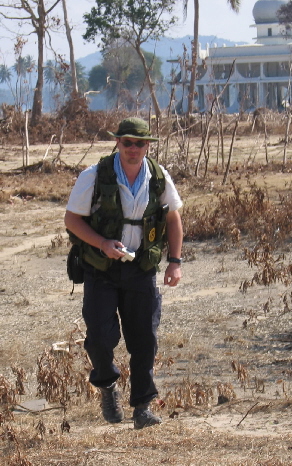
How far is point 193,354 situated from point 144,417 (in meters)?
1.62

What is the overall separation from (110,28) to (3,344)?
34.7m

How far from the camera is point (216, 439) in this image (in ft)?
13.0

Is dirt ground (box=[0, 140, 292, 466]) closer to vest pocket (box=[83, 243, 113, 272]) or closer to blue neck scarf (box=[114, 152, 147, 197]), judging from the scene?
vest pocket (box=[83, 243, 113, 272])

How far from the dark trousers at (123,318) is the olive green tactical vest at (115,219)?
78 mm

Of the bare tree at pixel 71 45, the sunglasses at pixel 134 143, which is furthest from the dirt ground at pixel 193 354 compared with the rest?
the bare tree at pixel 71 45

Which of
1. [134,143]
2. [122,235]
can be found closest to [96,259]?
[122,235]

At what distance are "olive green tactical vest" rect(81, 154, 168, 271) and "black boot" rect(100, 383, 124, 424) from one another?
67 cm

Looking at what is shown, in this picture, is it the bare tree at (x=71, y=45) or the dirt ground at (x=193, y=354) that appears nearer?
the dirt ground at (x=193, y=354)

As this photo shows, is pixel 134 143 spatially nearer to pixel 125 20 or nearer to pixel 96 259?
pixel 96 259

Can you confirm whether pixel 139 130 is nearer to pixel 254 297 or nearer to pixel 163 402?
pixel 163 402

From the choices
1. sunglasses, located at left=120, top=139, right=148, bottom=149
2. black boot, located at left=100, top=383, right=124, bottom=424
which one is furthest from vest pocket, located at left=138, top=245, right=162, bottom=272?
black boot, located at left=100, top=383, right=124, bottom=424

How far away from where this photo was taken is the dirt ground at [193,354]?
3.88 meters

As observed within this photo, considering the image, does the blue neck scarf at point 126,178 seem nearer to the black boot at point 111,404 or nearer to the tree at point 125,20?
the black boot at point 111,404

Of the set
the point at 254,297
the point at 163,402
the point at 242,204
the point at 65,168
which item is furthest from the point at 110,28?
the point at 163,402
